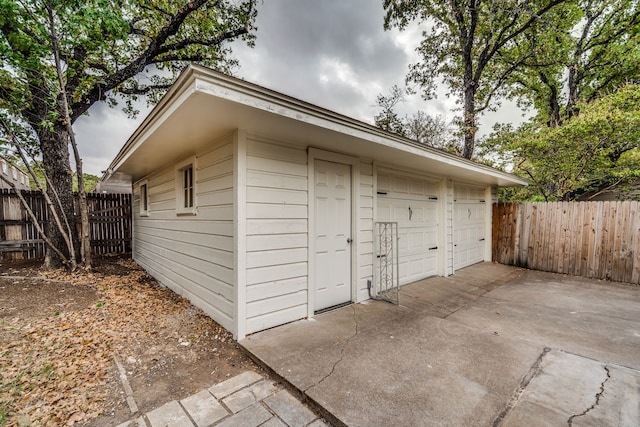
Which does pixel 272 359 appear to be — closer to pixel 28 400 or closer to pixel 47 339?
pixel 28 400

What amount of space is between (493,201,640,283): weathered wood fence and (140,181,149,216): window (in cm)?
896

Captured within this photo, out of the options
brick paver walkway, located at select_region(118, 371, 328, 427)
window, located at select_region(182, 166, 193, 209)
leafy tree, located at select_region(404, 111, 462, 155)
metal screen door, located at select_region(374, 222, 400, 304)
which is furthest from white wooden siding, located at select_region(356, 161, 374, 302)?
leafy tree, located at select_region(404, 111, 462, 155)

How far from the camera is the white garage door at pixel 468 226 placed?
19.6 feet

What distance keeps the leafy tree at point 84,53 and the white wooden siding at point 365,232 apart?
16.2ft

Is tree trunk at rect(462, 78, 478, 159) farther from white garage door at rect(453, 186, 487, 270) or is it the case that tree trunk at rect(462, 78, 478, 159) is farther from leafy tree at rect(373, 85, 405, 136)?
white garage door at rect(453, 186, 487, 270)

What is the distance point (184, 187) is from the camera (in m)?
4.21

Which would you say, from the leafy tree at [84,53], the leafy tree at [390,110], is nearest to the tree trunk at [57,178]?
the leafy tree at [84,53]

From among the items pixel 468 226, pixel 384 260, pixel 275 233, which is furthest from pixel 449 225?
pixel 275 233

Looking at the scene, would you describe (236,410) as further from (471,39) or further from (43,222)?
Result: (471,39)

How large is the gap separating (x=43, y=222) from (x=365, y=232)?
8355 mm

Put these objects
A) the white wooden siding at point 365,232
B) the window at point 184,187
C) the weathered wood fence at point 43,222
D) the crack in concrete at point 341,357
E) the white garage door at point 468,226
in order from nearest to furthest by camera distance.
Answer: the crack in concrete at point 341,357, the white wooden siding at point 365,232, the window at point 184,187, the white garage door at point 468,226, the weathered wood fence at point 43,222

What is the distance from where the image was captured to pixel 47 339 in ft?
8.49

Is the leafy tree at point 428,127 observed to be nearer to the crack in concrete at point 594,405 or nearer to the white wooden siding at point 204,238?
the white wooden siding at point 204,238

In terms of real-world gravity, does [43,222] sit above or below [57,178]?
below
